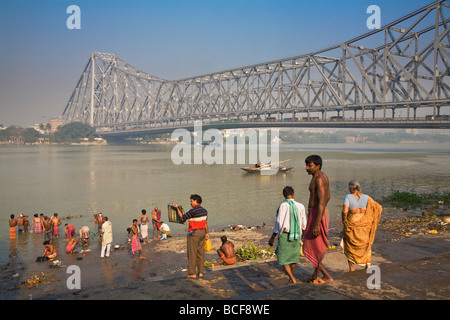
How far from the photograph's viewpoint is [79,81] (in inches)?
5822

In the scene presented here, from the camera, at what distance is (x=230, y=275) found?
Answer: 590 centimetres

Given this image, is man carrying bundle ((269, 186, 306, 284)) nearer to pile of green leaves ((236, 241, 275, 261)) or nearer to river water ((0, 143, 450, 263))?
pile of green leaves ((236, 241, 275, 261))

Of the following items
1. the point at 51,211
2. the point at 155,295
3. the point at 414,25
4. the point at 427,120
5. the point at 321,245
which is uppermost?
the point at 414,25

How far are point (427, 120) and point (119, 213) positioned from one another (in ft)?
150

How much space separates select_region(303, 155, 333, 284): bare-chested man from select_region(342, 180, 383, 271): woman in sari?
604 mm

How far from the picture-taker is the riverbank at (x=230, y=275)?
14.5ft

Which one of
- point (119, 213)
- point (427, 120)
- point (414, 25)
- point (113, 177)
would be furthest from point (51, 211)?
point (414, 25)

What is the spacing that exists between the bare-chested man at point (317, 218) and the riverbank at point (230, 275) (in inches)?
15.2

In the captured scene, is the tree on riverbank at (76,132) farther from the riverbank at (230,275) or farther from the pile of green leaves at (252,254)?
the pile of green leaves at (252,254)

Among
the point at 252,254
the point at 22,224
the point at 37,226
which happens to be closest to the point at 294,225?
the point at 252,254

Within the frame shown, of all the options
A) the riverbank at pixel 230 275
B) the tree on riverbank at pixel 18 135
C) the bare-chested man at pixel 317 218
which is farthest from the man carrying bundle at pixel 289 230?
the tree on riverbank at pixel 18 135

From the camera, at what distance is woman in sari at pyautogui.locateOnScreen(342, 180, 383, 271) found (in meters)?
5.53

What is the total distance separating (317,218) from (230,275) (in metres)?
1.89
